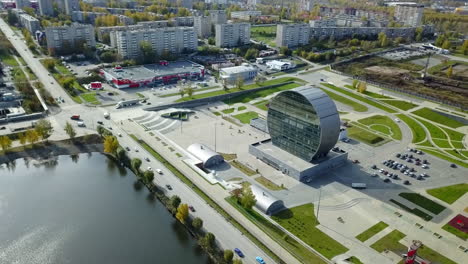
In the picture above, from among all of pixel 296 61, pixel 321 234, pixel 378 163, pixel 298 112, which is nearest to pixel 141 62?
pixel 296 61

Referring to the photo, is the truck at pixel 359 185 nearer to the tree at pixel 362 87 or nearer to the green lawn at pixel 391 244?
the green lawn at pixel 391 244

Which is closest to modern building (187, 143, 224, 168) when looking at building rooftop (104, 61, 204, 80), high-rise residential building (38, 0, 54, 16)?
building rooftop (104, 61, 204, 80)

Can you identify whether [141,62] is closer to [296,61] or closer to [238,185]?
[296,61]

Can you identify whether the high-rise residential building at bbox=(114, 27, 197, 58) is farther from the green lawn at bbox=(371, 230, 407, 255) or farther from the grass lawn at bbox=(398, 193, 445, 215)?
the green lawn at bbox=(371, 230, 407, 255)

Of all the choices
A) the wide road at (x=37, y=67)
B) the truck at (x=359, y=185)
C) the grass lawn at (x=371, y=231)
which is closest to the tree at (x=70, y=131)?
the wide road at (x=37, y=67)

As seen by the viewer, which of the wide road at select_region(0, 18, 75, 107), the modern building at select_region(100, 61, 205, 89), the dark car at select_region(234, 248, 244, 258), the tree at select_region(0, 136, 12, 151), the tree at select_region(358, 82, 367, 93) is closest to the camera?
the dark car at select_region(234, 248, 244, 258)
